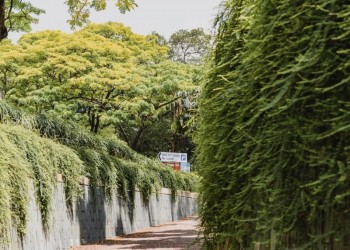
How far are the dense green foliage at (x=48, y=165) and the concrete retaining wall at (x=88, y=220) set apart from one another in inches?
11.2

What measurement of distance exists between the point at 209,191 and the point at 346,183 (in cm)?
127

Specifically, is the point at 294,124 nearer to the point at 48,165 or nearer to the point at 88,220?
the point at 48,165

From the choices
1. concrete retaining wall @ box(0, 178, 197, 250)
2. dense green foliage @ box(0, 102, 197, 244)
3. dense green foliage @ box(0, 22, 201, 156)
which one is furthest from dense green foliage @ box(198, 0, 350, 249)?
dense green foliage @ box(0, 22, 201, 156)

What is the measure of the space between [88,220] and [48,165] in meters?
3.68

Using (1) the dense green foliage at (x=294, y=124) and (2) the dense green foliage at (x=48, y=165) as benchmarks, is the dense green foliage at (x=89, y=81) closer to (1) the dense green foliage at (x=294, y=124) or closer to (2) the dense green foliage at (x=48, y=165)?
(2) the dense green foliage at (x=48, y=165)

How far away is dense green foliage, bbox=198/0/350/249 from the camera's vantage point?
84.4 inches

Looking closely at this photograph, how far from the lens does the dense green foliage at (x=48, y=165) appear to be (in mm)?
8062

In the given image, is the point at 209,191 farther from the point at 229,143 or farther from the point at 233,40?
the point at 233,40

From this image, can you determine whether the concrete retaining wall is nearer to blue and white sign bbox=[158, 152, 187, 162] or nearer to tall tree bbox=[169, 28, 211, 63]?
blue and white sign bbox=[158, 152, 187, 162]

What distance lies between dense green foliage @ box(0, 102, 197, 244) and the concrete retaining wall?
11.2 inches

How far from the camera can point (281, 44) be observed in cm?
238

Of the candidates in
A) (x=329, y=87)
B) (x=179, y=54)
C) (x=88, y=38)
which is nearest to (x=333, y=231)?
(x=329, y=87)

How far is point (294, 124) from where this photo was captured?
2285 mm

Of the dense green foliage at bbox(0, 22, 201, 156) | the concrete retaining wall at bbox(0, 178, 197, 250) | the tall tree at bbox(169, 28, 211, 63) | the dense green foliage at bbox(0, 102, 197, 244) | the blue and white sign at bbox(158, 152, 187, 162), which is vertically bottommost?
the concrete retaining wall at bbox(0, 178, 197, 250)
